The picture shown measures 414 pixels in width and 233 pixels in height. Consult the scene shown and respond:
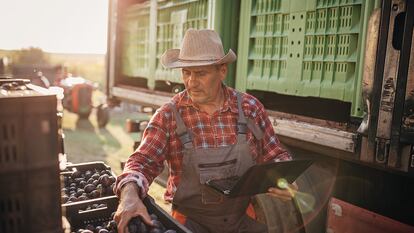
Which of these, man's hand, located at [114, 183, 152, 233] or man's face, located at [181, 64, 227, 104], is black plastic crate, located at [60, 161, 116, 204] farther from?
man's face, located at [181, 64, 227, 104]

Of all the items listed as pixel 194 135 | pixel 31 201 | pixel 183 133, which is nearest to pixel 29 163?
pixel 31 201

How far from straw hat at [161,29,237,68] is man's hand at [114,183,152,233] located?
99 centimetres

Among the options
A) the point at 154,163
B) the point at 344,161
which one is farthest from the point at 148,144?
the point at 344,161

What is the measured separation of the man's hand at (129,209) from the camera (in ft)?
6.58

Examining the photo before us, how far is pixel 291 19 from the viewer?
340 cm

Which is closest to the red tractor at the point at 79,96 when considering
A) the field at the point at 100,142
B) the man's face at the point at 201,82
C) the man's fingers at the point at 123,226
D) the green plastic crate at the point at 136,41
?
the field at the point at 100,142

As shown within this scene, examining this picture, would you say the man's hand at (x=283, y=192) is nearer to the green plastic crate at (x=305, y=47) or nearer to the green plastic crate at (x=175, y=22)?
the green plastic crate at (x=305, y=47)

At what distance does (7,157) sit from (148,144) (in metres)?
1.17

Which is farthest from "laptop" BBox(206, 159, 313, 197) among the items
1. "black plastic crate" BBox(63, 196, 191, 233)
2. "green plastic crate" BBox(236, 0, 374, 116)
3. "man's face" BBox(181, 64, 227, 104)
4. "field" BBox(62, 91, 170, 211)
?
"field" BBox(62, 91, 170, 211)

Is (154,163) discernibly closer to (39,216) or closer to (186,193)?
(186,193)

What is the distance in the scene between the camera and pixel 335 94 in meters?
3.06

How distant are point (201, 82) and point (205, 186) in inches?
29.3

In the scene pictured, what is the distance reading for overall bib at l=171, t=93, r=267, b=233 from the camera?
2.65 metres

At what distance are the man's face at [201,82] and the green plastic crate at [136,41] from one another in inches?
137
